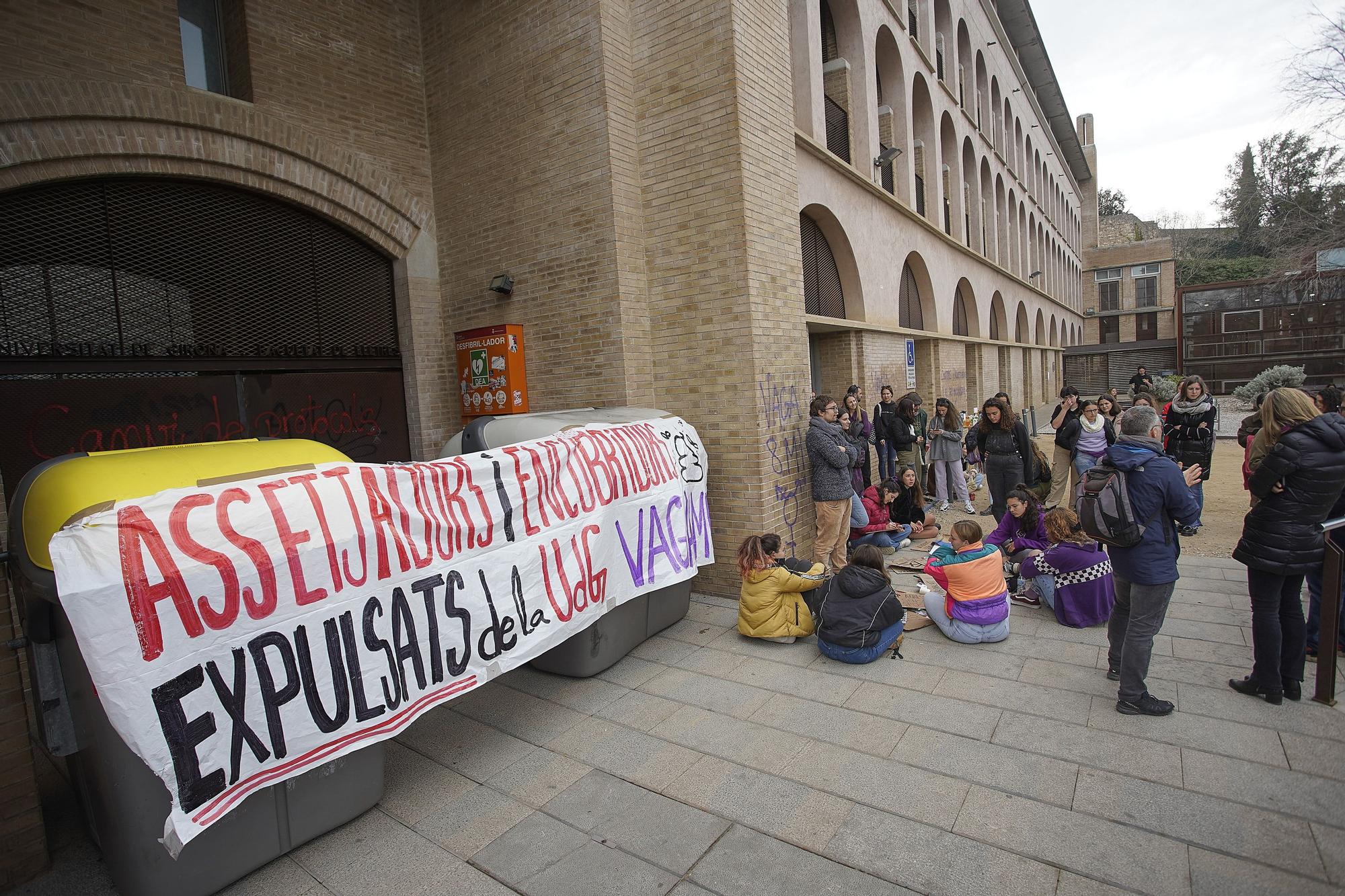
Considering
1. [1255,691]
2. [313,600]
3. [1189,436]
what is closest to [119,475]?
[313,600]

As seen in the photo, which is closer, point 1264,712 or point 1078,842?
point 1078,842

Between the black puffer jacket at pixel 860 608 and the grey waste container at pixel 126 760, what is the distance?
3.40 m

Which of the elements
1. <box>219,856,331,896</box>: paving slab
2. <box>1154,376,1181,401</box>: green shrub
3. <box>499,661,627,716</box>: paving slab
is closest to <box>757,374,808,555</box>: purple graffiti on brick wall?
<box>499,661,627,716</box>: paving slab

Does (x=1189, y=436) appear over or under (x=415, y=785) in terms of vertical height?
over

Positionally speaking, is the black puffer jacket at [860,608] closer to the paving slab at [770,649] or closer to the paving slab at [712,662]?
the paving slab at [770,649]

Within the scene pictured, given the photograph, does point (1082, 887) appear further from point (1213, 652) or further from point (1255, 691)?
point (1213, 652)

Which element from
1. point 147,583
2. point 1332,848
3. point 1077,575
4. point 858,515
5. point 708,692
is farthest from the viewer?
point 858,515

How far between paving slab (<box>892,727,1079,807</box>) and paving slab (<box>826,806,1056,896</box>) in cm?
55

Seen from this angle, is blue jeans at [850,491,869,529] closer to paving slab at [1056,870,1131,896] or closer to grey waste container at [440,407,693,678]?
grey waste container at [440,407,693,678]

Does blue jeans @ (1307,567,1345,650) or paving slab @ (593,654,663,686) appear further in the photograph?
paving slab @ (593,654,663,686)

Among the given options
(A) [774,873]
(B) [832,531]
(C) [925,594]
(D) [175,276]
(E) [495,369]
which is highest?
(D) [175,276]

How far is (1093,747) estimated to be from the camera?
4062 mm

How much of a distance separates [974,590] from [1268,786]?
2204 millimetres

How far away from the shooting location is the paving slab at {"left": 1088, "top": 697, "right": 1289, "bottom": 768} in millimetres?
3900
